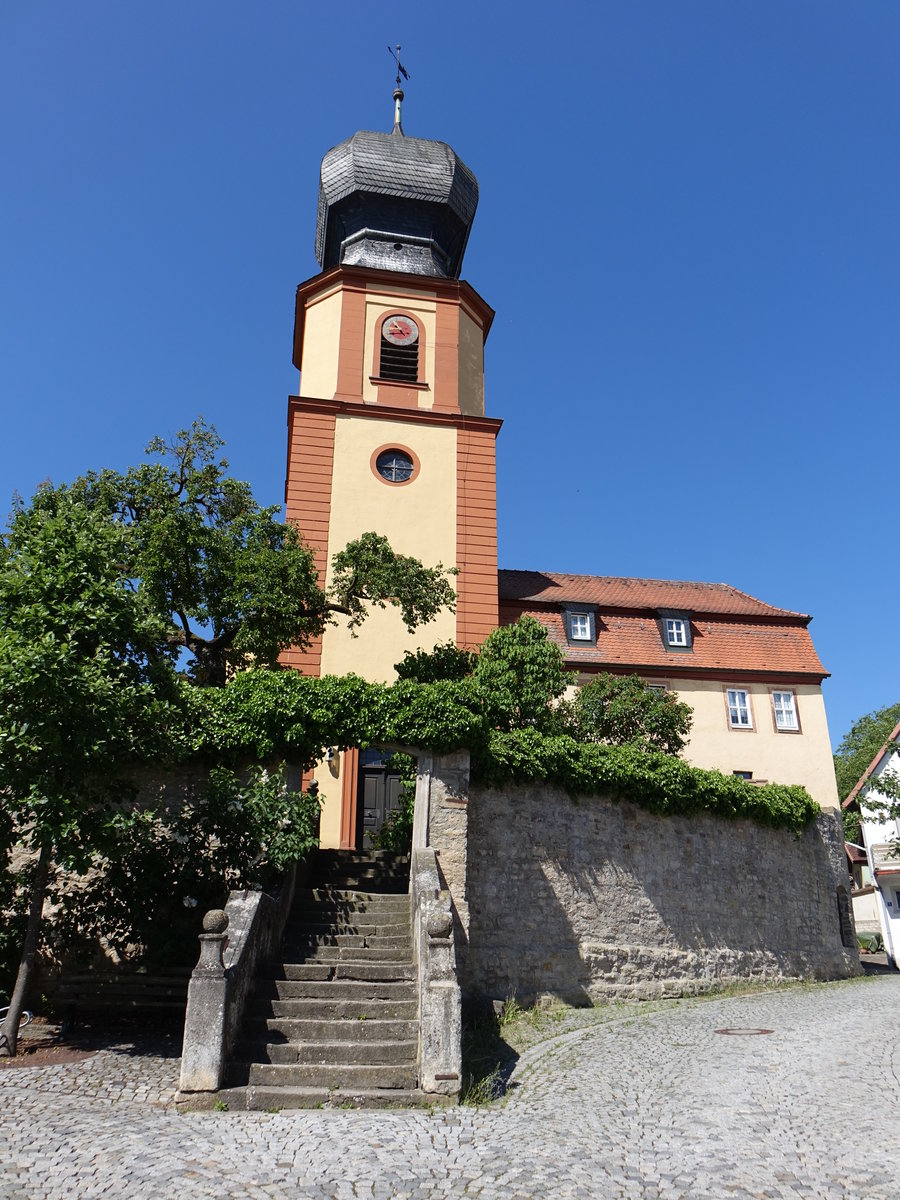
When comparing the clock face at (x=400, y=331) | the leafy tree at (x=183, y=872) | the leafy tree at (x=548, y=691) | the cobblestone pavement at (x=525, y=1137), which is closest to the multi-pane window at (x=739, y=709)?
the leafy tree at (x=548, y=691)

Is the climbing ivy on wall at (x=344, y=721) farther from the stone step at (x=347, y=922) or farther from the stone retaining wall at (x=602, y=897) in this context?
the stone step at (x=347, y=922)

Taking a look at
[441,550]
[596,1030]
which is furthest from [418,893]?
[441,550]

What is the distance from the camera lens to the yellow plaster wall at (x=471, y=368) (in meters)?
24.3

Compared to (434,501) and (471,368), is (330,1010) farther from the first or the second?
(471,368)

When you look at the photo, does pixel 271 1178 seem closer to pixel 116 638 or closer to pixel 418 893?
pixel 418 893

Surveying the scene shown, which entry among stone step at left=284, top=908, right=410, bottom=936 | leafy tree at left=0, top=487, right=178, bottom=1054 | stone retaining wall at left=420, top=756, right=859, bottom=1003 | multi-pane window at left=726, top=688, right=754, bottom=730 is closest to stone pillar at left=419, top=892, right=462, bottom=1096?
stone step at left=284, top=908, right=410, bottom=936

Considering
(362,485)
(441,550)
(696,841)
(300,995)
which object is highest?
(362,485)

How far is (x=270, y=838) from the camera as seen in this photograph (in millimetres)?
10883

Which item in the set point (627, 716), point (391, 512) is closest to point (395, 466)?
point (391, 512)

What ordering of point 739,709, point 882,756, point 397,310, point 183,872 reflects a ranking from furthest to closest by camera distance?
point 882,756 < point 739,709 < point 397,310 < point 183,872

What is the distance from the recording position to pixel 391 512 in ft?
72.5

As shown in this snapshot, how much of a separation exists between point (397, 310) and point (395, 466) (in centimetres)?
456

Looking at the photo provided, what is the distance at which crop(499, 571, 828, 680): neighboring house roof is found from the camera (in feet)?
80.3

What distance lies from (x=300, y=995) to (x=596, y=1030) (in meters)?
4.32
